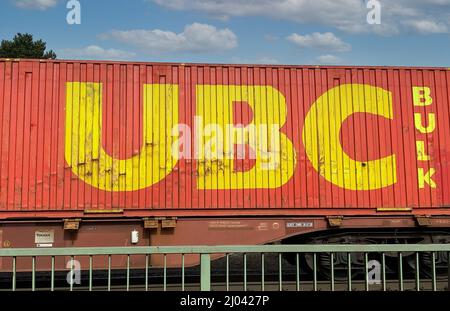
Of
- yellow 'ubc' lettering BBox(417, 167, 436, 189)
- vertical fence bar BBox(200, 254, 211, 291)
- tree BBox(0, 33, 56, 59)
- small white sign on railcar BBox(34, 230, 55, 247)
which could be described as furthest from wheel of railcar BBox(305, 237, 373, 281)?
tree BBox(0, 33, 56, 59)

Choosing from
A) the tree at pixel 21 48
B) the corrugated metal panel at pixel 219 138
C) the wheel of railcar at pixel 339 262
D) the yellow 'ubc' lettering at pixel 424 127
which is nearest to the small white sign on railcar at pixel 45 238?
the corrugated metal panel at pixel 219 138

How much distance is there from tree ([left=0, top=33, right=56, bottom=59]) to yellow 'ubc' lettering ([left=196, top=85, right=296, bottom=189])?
133 ft

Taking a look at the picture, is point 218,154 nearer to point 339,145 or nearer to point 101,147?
point 101,147

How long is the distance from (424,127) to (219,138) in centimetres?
372

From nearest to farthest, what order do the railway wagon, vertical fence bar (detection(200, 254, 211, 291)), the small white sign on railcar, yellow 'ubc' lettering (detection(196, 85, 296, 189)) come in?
vertical fence bar (detection(200, 254, 211, 291)) → the small white sign on railcar → the railway wagon → yellow 'ubc' lettering (detection(196, 85, 296, 189))

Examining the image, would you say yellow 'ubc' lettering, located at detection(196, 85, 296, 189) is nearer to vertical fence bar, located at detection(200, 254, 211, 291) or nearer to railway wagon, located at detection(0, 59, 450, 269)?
railway wagon, located at detection(0, 59, 450, 269)

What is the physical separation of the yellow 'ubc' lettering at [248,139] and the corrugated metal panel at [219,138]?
0.02 meters

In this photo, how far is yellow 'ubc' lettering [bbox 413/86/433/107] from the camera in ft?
26.8

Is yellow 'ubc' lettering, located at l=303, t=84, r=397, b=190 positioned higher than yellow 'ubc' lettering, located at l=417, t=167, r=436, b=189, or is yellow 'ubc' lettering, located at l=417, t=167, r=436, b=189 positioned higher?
yellow 'ubc' lettering, located at l=303, t=84, r=397, b=190

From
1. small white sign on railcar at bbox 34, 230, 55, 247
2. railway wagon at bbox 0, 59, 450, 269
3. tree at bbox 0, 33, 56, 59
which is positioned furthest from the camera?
tree at bbox 0, 33, 56, 59

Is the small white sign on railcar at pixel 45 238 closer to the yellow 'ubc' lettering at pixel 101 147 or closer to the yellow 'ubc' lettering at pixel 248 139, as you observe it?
the yellow 'ubc' lettering at pixel 101 147

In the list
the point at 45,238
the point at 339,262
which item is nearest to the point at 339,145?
the point at 339,262

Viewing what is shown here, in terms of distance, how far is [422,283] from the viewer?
7297 millimetres

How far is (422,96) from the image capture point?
820cm
